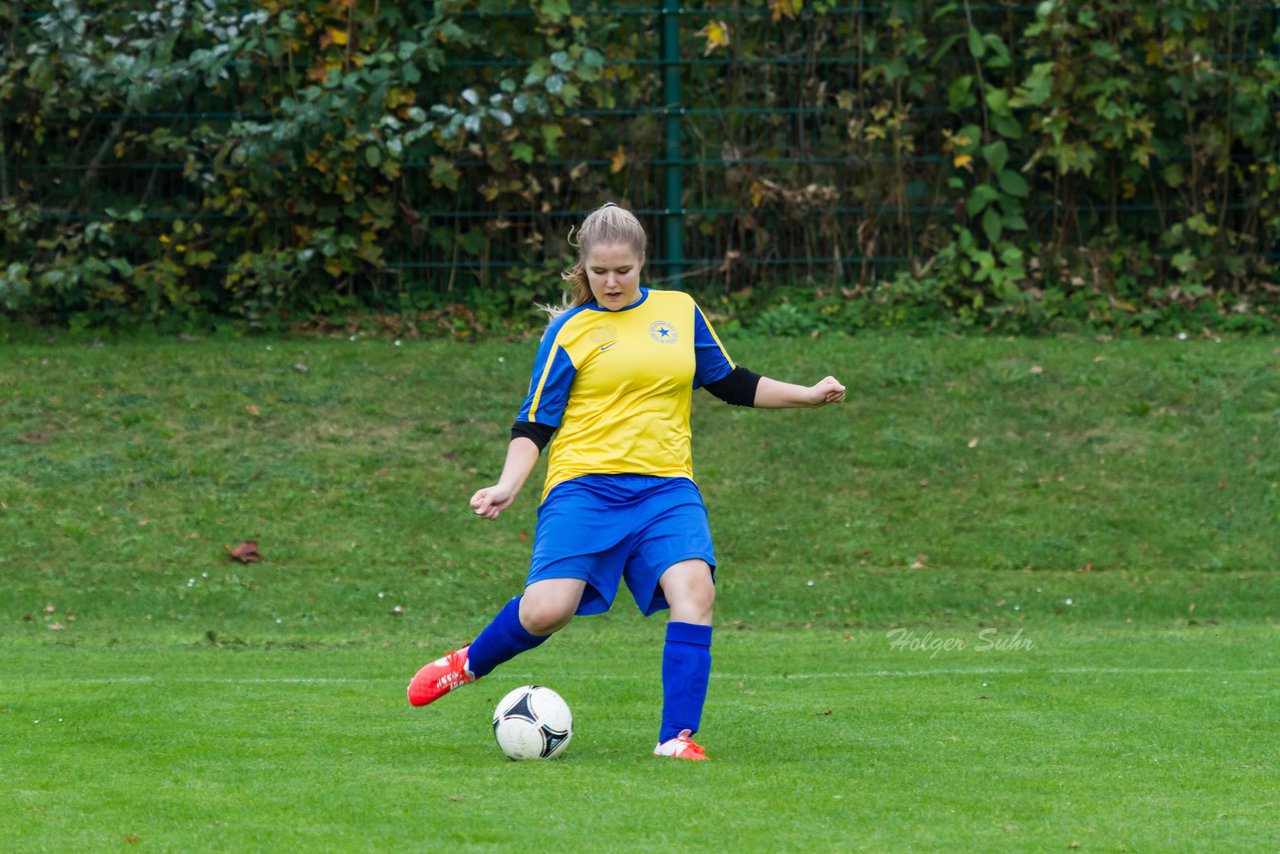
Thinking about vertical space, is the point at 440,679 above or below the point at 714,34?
below

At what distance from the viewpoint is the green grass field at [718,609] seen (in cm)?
471

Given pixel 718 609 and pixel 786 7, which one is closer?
pixel 718 609

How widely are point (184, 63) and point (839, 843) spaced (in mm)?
10167

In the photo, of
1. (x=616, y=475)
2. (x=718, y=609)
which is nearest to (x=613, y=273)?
(x=616, y=475)

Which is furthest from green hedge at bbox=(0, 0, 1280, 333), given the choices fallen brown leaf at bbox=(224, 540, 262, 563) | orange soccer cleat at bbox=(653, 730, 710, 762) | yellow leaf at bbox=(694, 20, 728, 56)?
orange soccer cleat at bbox=(653, 730, 710, 762)

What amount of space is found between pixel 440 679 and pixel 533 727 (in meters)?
0.58

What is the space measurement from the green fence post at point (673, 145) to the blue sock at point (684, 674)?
336 inches

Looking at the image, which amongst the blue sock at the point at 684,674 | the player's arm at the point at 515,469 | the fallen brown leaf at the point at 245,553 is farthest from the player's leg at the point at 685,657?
the fallen brown leaf at the point at 245,553

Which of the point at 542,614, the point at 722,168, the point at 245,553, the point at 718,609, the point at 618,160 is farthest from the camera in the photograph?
the point at 722,168

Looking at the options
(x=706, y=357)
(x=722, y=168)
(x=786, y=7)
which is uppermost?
(x=786, y=7)

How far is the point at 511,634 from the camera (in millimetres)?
5594

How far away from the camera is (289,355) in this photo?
1281 centimetres

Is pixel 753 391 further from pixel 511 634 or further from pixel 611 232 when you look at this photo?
pixel 511 634
